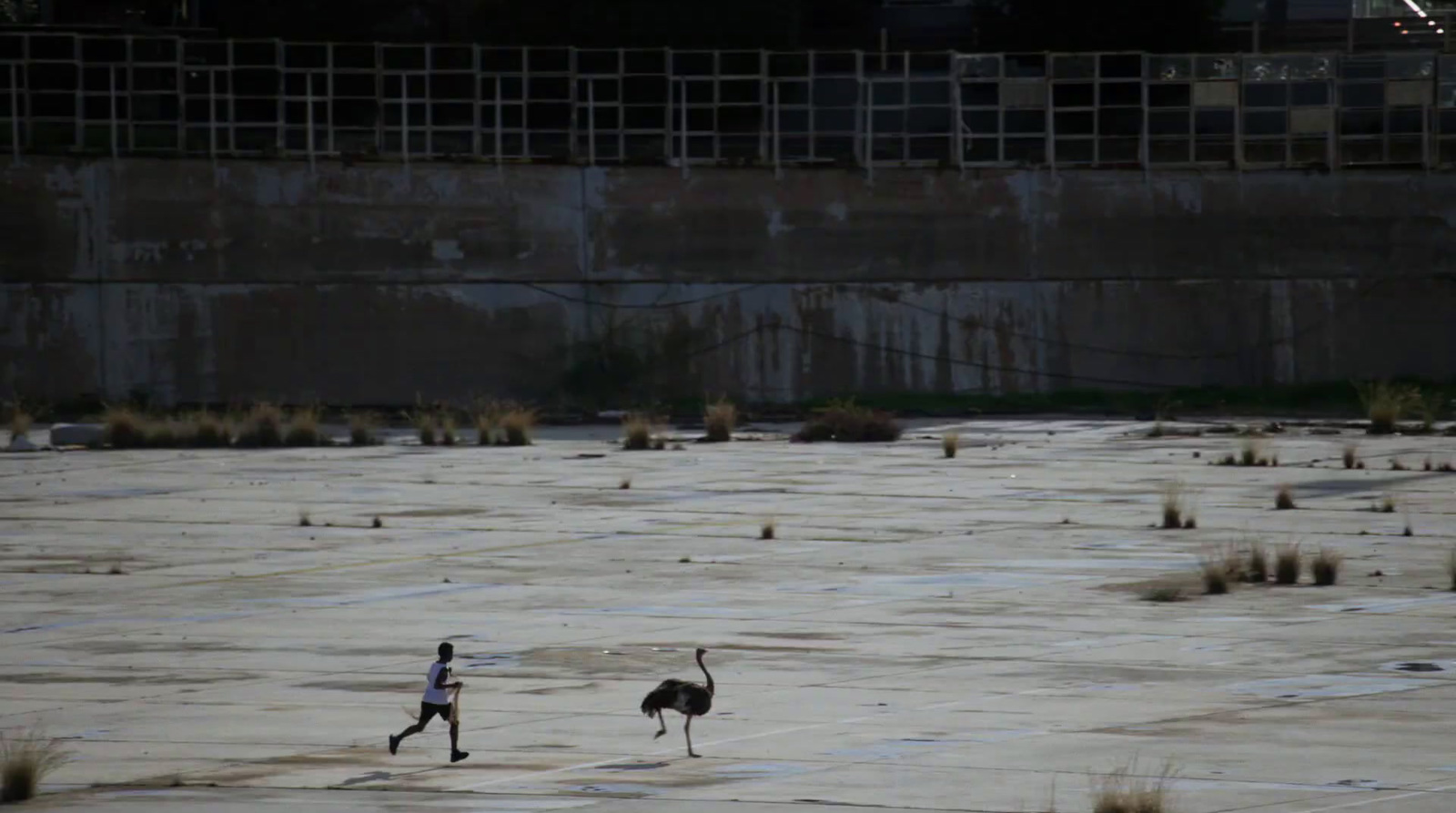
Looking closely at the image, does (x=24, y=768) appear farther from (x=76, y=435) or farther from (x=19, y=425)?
(x=19, y=425)

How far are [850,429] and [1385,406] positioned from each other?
922cm

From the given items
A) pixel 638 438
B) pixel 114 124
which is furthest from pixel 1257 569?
pixel 114 124

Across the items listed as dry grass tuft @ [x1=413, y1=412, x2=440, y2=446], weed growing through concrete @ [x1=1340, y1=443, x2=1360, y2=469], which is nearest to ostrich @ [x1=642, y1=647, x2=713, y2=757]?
weed growing through concrete @ [x1=1340, y1=443, x2=1360, y2=469]

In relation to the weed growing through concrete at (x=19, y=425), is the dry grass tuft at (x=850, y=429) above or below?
below

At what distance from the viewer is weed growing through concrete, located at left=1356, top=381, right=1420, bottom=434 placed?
37938 millimetres

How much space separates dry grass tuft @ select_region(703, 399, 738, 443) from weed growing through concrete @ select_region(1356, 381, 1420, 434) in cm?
1103

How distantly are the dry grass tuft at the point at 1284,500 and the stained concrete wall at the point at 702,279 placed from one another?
66.2 ft

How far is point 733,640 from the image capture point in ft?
51.2

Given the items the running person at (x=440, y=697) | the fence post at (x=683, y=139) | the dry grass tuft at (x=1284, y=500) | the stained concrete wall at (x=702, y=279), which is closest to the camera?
the running person at (x=440, y=697)

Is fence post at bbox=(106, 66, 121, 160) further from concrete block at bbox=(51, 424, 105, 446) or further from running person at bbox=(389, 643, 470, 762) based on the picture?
running person at bbox=(389, 643, 470, 762)

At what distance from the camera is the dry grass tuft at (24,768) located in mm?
10086

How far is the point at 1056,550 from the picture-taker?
851 inches

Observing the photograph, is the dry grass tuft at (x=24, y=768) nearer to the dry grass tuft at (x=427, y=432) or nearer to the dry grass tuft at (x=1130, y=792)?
the dry grass tuft at (x=1130, y=792)

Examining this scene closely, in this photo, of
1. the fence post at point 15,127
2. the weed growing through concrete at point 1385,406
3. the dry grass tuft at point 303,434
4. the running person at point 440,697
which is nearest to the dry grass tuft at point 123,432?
the dry grass tuft at point 303,434
